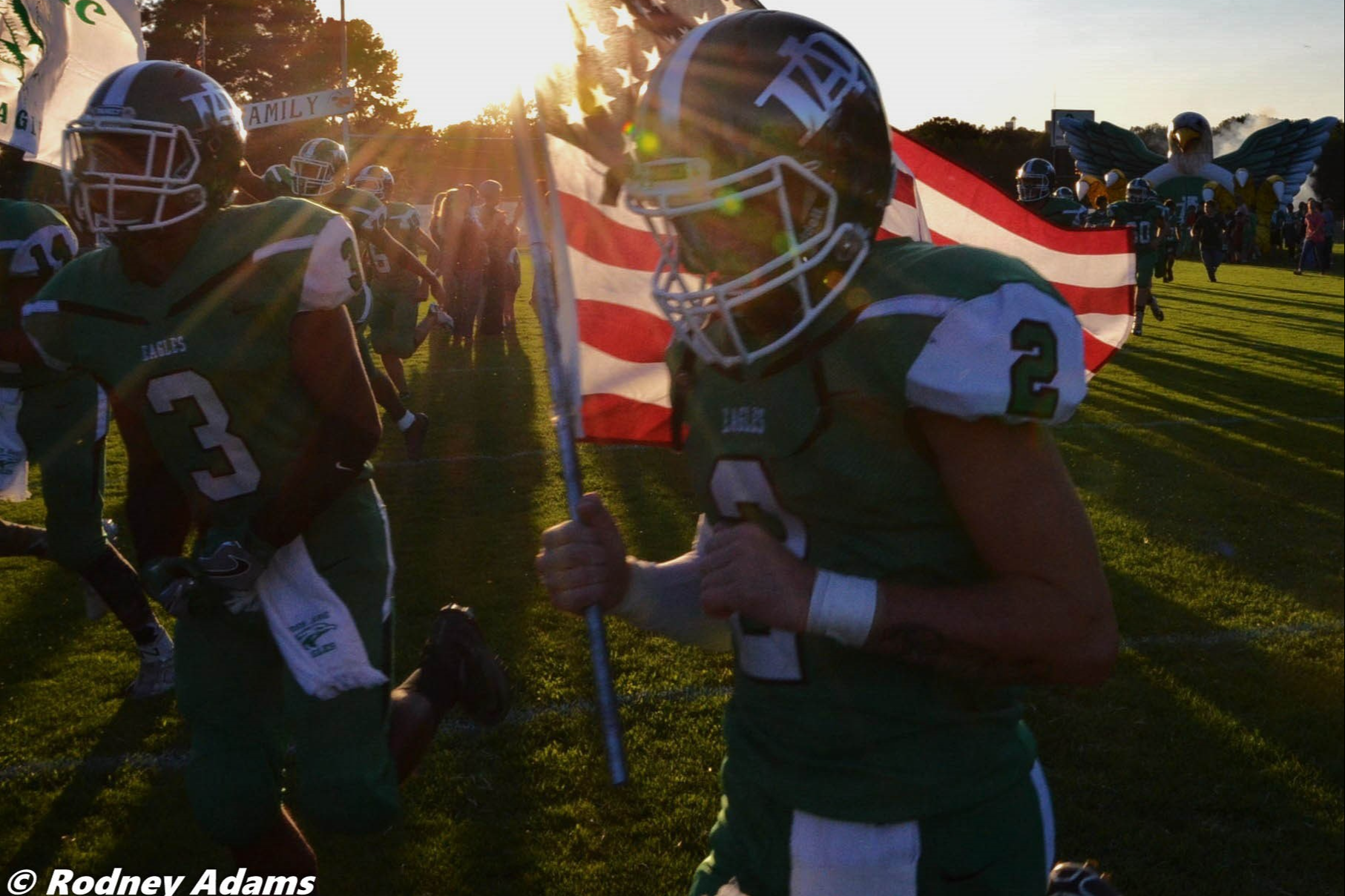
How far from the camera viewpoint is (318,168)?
10.2m

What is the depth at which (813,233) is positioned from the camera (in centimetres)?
167

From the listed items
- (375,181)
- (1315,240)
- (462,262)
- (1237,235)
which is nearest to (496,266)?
(462,262)

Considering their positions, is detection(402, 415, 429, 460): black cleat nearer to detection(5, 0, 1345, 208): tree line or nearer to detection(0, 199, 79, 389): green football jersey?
detection(0, 199, 79, 389): green football jersey

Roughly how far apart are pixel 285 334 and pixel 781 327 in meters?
1.59

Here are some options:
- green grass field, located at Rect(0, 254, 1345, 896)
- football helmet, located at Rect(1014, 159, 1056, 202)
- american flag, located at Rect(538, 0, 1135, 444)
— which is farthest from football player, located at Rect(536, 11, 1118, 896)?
football helmet, located at Rect(1014, 159, 1056, 202)

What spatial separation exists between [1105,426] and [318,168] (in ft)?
22.8

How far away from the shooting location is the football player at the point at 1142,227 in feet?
54.5

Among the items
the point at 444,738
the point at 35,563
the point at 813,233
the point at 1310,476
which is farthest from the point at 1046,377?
the point at 1310,476

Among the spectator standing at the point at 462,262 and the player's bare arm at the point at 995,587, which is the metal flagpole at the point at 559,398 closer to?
the player's bare arm at the point at 995,587

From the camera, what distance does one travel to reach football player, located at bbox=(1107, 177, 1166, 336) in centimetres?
Result: 1661

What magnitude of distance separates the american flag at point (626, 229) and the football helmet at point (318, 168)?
23.7 ft

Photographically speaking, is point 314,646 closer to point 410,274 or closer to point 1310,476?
point 1310,476

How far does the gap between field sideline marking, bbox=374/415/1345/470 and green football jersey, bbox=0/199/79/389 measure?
4511mm

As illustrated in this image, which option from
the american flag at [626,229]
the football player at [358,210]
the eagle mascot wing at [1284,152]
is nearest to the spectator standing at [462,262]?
the football player at [358,210]
